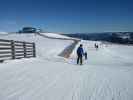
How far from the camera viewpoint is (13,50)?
1405cm

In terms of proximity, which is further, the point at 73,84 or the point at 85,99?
the point at 73,84

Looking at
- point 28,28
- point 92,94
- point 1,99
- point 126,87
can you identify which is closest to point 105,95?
point 92,94

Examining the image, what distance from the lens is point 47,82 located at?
7.78 m

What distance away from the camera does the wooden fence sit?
42.3 ft

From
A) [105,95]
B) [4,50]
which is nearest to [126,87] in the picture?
[105,95]

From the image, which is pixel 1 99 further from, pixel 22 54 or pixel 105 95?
pixel 22 54

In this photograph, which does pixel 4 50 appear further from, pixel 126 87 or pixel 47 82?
pixel 126 87

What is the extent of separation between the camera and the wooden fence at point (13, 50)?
A: 12906mm

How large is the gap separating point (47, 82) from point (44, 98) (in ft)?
6.79

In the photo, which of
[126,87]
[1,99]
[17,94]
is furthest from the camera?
[126,87]

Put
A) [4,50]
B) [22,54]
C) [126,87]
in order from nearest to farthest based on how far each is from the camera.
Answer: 1. [126,87]
2. [4,50]
3. [22,54]

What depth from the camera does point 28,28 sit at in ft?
391

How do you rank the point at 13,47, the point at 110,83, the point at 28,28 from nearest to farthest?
1. the point at 110,83
2. the point at 13,47
3. the point at 28,28

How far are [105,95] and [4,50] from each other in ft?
27.7
